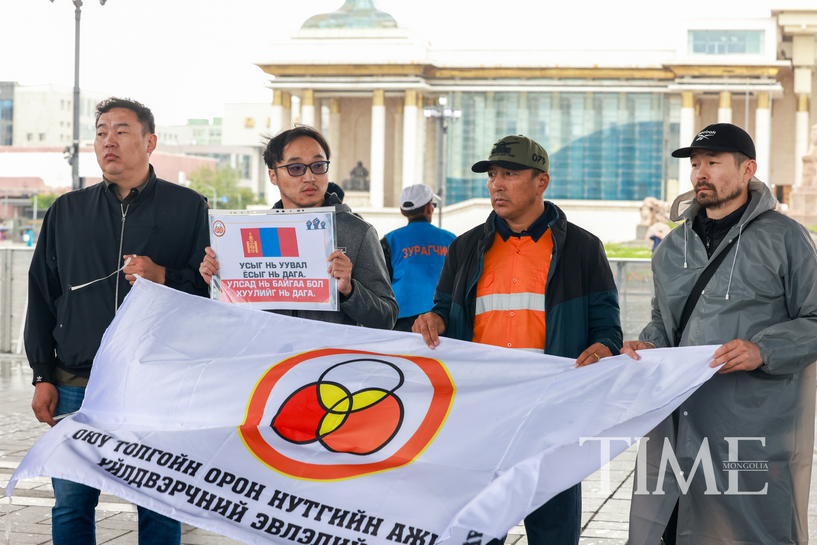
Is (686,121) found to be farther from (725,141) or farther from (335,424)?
(335,424)

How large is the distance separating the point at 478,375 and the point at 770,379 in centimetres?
106

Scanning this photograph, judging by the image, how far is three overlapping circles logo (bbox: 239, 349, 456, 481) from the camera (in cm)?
330

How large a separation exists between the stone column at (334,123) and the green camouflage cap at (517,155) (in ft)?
202

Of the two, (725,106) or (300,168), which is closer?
(300,168)

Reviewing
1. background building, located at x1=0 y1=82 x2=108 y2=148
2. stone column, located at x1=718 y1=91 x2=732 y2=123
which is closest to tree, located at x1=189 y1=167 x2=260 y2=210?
background building, located at x1=0 y1=82 x2=108 y2=148

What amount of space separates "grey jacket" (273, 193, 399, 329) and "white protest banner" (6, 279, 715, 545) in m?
0.10

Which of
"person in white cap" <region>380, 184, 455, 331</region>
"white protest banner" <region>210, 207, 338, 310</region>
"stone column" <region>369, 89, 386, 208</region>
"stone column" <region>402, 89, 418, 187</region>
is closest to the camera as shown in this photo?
"white protest banner" <region>210, 207, 338, 310</region>

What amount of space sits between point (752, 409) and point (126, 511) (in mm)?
3562

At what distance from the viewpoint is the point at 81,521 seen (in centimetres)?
358

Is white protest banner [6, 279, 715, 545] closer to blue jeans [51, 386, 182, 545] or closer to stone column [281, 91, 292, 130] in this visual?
blue jeans [51, 386, 182, 545]

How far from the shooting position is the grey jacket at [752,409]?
3.26 m

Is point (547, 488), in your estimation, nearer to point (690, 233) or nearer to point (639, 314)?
point (690, 233)

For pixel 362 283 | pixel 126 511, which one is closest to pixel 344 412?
pixel 362 283

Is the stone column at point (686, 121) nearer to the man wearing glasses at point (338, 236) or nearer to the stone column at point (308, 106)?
the stone column at point (308, 106)
